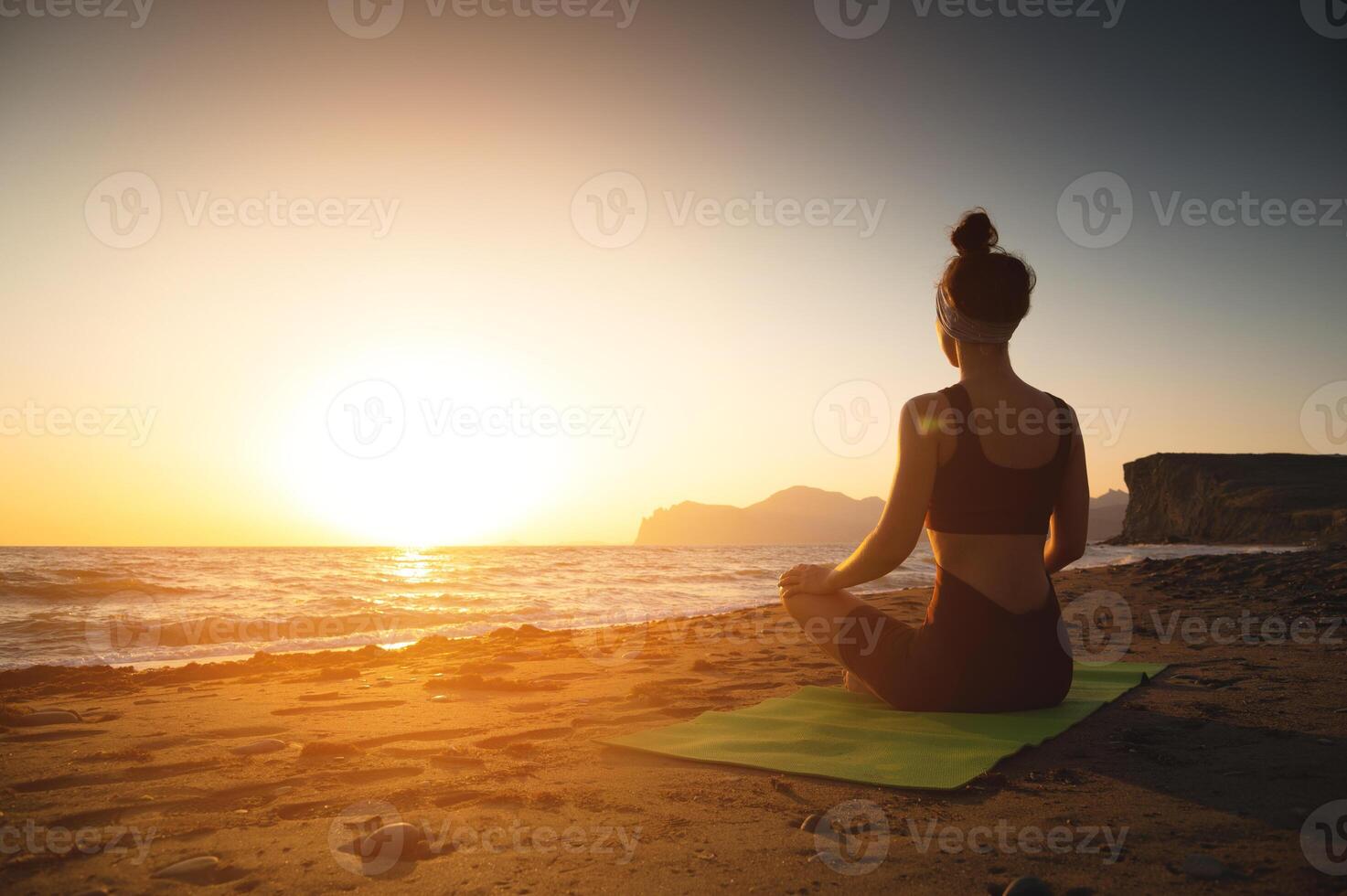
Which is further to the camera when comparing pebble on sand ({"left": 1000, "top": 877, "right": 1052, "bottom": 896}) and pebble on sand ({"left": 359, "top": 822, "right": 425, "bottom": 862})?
Result: pebble on sand ({"left": 359, "top": 822, "right": 425, "bottom": 862})

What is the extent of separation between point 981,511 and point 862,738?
3.42ft

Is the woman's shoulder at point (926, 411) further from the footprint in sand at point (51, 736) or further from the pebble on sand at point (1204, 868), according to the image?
the footprint in sand at point (51, 736)

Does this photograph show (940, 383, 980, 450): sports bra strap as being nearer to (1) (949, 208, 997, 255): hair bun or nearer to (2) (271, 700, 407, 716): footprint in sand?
(1) (949, 208, 997, 255): hair bun

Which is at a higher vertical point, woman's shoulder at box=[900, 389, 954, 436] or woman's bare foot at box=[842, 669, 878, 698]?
woman's shoulder at box=[900, 389, 954, 436]

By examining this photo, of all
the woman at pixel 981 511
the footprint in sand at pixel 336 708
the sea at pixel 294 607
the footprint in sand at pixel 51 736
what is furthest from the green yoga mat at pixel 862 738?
the sea at pixel 294 607

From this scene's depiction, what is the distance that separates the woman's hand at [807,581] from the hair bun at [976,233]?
153 centimetres

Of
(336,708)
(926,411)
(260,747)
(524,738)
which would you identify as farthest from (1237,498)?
(260,747)

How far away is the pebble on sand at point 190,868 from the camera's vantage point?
1.95 m

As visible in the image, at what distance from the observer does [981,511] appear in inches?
116

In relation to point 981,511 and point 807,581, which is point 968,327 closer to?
point 981,511

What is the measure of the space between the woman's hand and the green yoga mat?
1.89 feet

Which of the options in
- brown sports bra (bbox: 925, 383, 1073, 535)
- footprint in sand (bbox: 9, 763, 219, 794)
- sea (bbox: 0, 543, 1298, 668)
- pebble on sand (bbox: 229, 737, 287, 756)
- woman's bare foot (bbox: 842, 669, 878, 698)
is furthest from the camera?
sea (bbox: 0, 543, 1298, 668)

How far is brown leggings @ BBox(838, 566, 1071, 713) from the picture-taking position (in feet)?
9.90

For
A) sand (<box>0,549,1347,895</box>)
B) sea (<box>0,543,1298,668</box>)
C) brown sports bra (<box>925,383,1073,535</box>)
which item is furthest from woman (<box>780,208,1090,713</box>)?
sea (<box>0,543,1298,668</box>)
